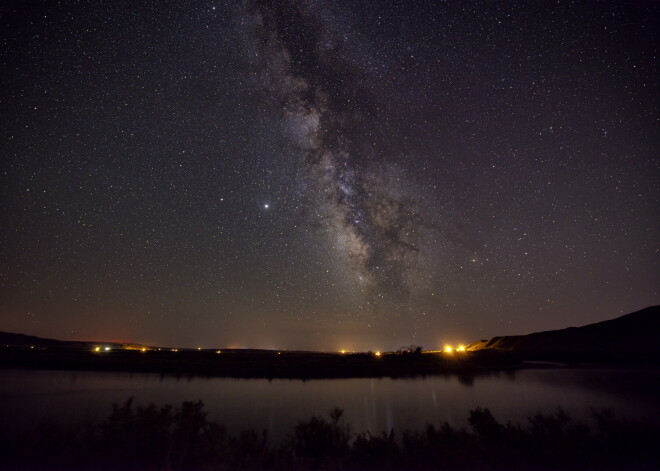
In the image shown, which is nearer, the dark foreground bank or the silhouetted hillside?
the dark foreground bank

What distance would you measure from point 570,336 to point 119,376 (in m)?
70.1

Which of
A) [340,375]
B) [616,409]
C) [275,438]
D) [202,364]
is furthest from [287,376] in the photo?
[616,409]

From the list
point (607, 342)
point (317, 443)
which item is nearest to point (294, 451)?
point (317, 443)

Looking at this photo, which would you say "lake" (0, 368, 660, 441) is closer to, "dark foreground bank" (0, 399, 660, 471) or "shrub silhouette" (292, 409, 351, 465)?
"shrub silhouette" (292, 409, 351, 465)

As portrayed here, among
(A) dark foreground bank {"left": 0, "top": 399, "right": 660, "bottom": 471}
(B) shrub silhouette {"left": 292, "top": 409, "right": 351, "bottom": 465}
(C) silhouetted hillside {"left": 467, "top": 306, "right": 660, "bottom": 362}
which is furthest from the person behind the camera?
(C) silhouetted hillside {"left": 467, "top": 306, "right": 660, "bottom": 362}

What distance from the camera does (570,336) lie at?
2480 inches

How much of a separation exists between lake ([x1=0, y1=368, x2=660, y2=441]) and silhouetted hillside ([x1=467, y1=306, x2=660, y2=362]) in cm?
2505

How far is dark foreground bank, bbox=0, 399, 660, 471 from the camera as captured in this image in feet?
21.8

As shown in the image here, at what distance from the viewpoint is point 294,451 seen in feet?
27.2

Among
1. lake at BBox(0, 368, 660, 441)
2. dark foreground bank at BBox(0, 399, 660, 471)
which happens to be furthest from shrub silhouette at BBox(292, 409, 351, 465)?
lake at BBox(0, 368, 660, 441)

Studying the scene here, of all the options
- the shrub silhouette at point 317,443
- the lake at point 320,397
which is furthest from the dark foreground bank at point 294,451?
the lake at point 320,397

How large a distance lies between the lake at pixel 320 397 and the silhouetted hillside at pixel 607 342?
25.0 m

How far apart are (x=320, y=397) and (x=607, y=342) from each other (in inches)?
2230

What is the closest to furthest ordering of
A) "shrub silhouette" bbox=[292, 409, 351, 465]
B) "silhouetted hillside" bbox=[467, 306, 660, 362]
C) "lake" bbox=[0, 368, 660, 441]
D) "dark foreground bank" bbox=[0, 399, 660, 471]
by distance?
"dark foreground bank" bbox=[0, 399, 660, 471] → "shrub silhouette" bbox=[292, 409, 351, 465] → "lake" bbox=[0, 368, 660, 441] → "silhouetted hillside" bbox=[467, 306, 660, 362]
